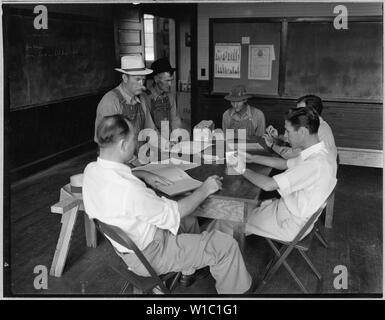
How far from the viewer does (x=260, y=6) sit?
600 cm

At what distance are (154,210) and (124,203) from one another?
0.16m

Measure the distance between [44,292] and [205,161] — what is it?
4.88ft

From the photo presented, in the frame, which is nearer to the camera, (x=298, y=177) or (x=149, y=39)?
(x=298, y=177)

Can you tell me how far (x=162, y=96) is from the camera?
434 centimetres

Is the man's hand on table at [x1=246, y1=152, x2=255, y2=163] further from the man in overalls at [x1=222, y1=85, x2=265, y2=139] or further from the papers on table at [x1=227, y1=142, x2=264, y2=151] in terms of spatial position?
the man in overalls at [x1=222, y1=85, x2=265, y2=139]

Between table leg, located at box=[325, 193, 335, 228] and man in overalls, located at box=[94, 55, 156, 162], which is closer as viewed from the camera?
man in overalls, located at box=[94, 55, 156, 162]

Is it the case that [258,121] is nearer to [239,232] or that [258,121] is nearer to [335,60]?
[239,232]

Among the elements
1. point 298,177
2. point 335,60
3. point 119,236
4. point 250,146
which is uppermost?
point 335,60

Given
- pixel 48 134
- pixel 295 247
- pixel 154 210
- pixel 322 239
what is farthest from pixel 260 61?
pixel 154 210

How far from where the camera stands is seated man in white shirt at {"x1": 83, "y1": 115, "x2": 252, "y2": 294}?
6.57 feet

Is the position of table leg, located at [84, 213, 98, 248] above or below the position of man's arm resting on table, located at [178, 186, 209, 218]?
below

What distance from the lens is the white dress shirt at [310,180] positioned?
2.45 m

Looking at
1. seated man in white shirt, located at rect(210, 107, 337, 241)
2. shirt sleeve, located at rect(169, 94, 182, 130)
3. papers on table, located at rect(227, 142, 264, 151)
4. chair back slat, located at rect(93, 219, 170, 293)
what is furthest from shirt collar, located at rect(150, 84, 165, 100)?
chair back slat, located at rect(93, 219, 170, 293)

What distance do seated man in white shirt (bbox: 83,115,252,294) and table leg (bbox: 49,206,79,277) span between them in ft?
2.74
